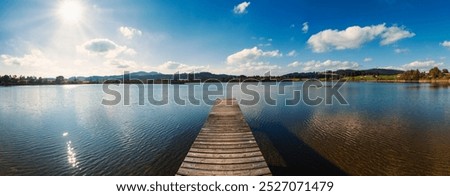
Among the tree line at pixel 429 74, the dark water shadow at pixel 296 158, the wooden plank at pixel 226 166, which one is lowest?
the dark water shadow at pixel 296 158

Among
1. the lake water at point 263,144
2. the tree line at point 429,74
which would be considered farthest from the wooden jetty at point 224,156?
the tree line at point 429,74

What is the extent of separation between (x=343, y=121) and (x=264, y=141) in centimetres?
1216

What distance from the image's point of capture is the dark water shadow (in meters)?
13.0

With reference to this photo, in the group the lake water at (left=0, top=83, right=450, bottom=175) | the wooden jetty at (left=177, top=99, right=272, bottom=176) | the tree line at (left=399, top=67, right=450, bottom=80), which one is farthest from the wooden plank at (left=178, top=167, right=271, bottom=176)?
the tree line at (left=399, top=67, right=450, bottom=80)

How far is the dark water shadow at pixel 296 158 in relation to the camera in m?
13.0

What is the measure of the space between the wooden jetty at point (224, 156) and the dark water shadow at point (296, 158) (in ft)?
7.94

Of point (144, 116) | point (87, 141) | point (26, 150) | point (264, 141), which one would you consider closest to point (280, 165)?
point (264, 141)

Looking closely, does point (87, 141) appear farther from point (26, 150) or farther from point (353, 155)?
point (353, 155)

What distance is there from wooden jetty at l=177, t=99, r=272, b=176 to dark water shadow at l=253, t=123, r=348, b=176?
2.42 m

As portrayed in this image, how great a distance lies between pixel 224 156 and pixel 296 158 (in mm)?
6054

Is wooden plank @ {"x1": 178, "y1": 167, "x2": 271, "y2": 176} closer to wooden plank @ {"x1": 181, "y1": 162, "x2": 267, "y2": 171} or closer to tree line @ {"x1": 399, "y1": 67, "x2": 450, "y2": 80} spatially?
wooden plank @ {"x1": 181, "y1": 162, "x2": 267, "y2": 171}

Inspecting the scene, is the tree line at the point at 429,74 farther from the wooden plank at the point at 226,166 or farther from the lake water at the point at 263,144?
the wooden plank at the point at 226,166

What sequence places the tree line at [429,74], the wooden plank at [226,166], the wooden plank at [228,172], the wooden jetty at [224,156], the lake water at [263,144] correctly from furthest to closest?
the tree line at [429,74] < the lake water at [263,144] < the wooden plank at [226,166] < the wooden jetty at [224,156] < the wooden plank at [228,172]

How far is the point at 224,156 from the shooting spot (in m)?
11.3
